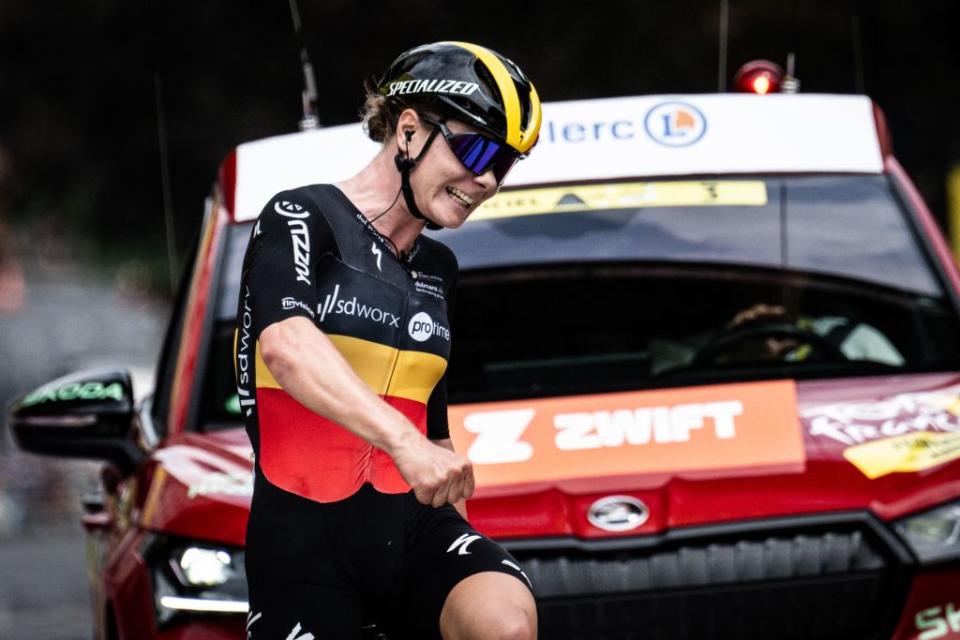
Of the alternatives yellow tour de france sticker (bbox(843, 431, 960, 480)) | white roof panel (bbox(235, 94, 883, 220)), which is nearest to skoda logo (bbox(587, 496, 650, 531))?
yellow tour de france sticker (bbox(843, 431, 960, 480))

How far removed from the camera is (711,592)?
4.35 metres

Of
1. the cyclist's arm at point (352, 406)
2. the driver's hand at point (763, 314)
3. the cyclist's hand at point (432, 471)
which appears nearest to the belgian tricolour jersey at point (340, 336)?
the cyclist's arm at point (352, 406)

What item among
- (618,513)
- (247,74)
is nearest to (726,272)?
(618,513)

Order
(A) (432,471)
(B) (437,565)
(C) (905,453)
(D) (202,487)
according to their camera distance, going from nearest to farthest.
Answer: (A) (432,471)
(B) (437,565)
(C) (905,453)
(D) (202,487)

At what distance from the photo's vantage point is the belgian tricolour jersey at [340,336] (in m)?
3.62

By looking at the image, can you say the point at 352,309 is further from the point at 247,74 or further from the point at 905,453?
the point at 247,74

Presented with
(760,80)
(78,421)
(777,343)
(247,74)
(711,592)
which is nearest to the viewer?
(711,592)

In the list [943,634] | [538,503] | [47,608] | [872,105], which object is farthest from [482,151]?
[47,608]

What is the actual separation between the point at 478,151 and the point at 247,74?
15.6m

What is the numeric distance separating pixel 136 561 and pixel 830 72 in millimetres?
12808

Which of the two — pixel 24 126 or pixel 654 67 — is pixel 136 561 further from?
pixel 24 126

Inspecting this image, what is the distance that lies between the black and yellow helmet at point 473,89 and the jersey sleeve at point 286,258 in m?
0.27

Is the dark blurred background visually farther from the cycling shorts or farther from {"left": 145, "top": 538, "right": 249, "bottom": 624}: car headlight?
the cycling shorts

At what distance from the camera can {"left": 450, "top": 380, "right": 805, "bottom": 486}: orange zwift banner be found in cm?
459
